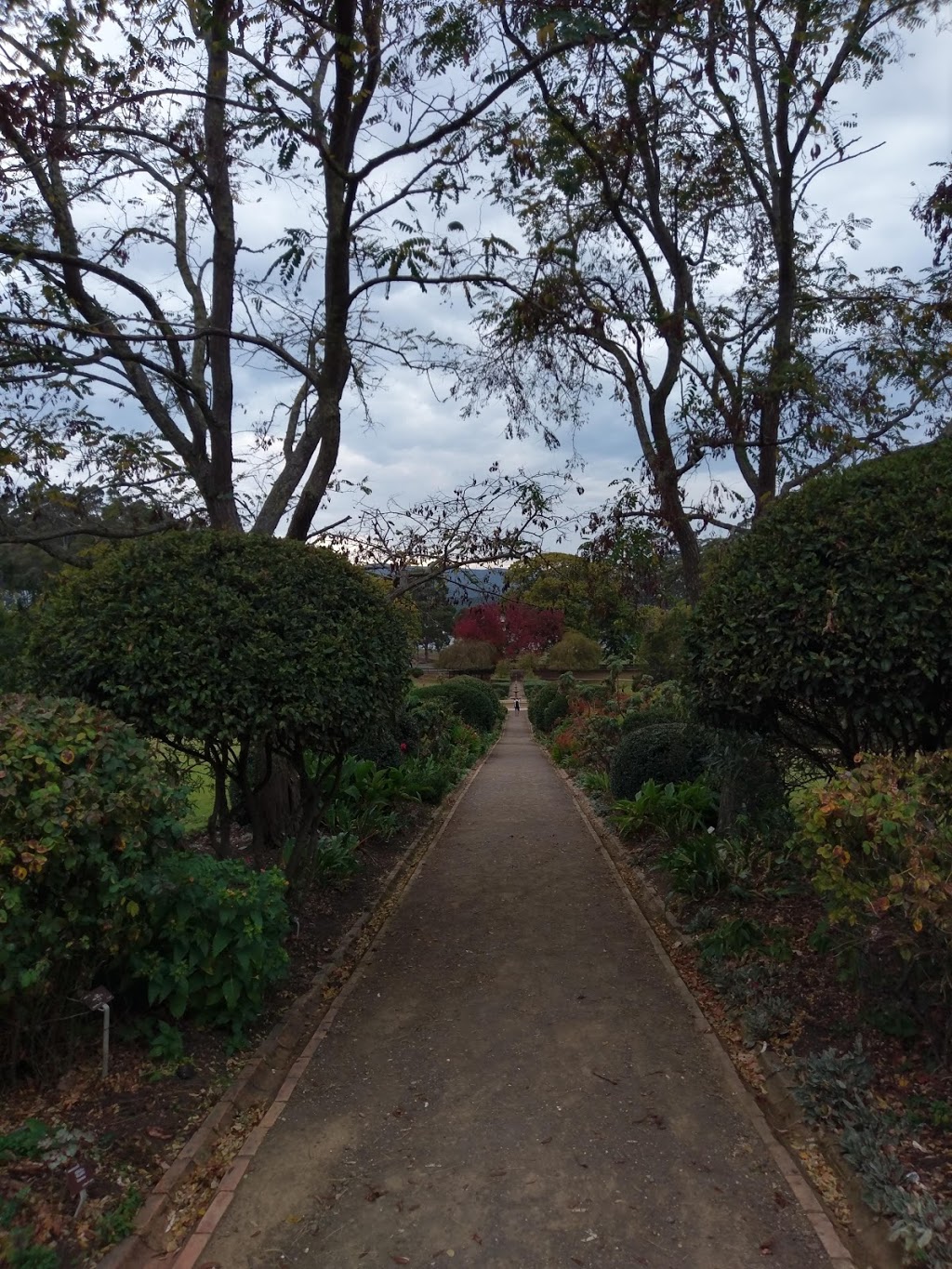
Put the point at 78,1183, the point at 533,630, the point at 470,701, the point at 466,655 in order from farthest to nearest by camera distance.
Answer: the point at 466,655, the point at 533,630, the point at 470,701, the point at 78,1183

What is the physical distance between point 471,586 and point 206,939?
4925 millimetres

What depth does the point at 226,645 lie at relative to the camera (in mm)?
5414

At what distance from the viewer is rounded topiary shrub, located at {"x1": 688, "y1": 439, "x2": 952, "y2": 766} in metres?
4.74

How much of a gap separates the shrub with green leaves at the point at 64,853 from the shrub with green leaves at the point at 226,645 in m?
0.88

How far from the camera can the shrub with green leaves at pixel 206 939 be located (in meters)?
4.27

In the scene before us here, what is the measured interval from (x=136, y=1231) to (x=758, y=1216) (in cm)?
228

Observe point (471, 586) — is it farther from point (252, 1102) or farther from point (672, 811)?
point (252, 1102)

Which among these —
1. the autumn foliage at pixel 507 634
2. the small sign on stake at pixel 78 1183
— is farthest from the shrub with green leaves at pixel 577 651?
the small sign on stake at pixel 78 1183

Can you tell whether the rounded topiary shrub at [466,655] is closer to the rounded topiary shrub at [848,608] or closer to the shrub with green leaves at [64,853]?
the rounded topiary shrub at [848,608]

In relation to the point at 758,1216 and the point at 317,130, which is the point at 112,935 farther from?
the point at 317,130

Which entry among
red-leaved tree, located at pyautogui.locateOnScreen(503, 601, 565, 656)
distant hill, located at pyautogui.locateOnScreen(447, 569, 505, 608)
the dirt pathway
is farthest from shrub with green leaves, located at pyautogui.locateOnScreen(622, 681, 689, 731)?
red-leaved tree, located at pyautogui.locateOnScreen(503, 601, 565, 656)

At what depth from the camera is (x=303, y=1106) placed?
14.1 feet

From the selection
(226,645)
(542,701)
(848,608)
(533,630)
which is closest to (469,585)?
(226,645)

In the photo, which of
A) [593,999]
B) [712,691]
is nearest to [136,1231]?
[593,999]
